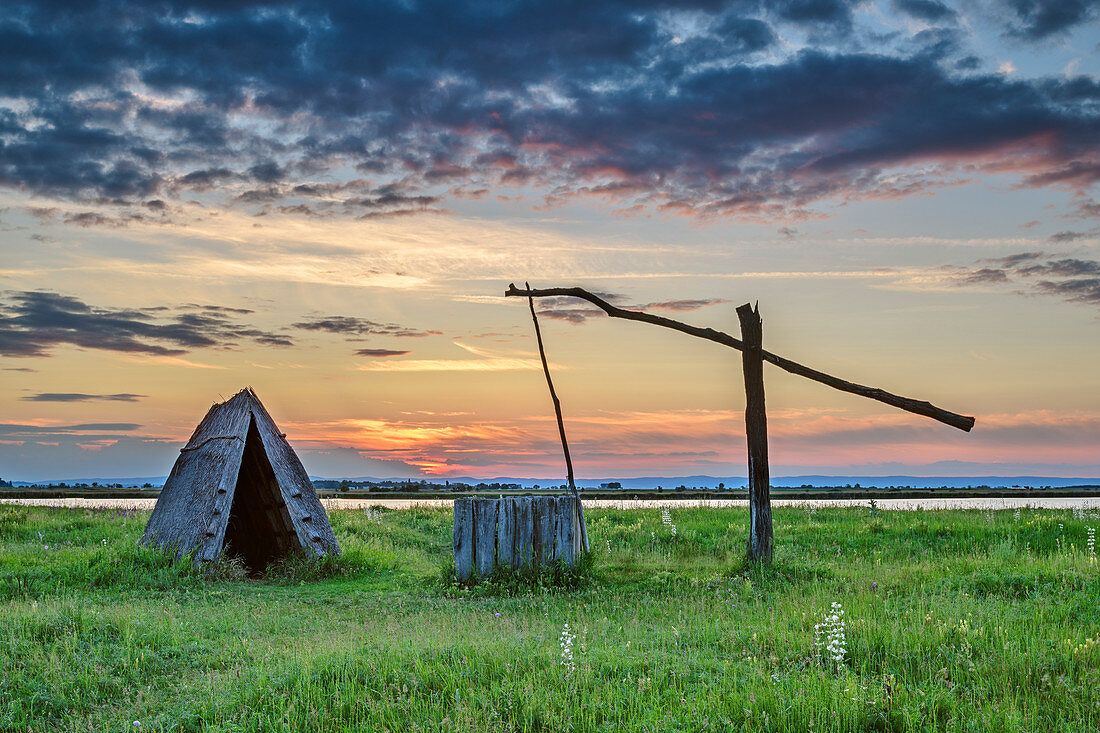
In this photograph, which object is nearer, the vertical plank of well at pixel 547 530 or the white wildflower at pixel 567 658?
the white wildflower at pixel 567 658

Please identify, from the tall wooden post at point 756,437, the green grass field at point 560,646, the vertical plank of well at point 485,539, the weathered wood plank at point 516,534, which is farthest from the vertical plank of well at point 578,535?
the tall wooden post at point 756,437

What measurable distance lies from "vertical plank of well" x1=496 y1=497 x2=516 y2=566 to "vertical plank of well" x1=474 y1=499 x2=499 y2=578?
72mm

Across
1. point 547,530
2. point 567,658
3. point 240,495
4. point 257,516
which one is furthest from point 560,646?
point 240,495

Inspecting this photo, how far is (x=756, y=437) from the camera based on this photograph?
14664 millimetres

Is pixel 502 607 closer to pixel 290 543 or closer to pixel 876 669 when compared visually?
pixel 876 669

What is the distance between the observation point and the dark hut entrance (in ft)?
56.6

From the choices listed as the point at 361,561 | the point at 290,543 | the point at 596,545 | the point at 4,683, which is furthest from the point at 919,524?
the point at 4,683

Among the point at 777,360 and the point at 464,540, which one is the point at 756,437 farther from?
the point at 464,540

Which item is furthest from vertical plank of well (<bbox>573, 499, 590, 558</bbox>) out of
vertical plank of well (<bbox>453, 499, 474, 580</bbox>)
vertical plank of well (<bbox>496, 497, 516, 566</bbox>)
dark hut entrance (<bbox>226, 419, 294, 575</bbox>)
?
dark hut entrance (<bbox>226, 419, 294, 575</bbox>)

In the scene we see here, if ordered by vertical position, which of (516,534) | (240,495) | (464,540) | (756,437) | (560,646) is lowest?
(560,646)

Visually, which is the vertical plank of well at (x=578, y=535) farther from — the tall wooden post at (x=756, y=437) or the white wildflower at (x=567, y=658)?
the white wildflower at (x=567, y=658)

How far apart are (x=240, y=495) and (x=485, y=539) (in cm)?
808

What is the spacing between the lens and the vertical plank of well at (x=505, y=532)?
13812mm

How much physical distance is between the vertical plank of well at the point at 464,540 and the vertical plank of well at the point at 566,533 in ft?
5.05
